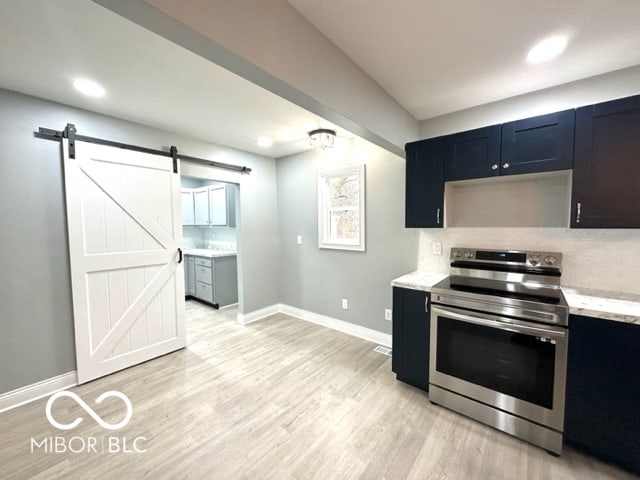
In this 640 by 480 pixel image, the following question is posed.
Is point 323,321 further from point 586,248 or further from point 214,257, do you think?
point 586,248

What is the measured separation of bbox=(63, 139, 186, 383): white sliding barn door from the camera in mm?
2400

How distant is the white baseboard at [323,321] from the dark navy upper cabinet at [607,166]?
85.7 inches

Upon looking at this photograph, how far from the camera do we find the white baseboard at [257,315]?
152 inches

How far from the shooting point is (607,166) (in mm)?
1755

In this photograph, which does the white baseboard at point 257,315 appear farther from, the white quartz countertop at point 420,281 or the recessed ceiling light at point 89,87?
the recessed ceiling light at point 89,87

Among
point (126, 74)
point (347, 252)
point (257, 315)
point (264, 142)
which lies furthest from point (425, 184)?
point (257, 315)

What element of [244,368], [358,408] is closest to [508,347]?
[358,408]

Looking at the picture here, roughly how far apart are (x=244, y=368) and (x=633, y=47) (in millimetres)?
3779

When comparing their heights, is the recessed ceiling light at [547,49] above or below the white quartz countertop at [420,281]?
above

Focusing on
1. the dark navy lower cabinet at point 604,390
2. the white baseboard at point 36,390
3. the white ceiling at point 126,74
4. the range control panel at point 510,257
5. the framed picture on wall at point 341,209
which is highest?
the white ceiling at point 126,74

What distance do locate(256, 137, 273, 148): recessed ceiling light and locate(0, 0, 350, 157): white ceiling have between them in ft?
0.82

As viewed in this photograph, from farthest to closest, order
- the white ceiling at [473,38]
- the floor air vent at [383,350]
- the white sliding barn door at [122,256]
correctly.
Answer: the floor air vent at [383,350]
the white sliding barn door at [122,256]
the white ceiling at [473,38]

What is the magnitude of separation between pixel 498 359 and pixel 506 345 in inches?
4.7

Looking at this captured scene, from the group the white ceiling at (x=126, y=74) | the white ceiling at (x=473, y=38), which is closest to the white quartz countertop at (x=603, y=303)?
the white ceiling at (x=473, y=38)
